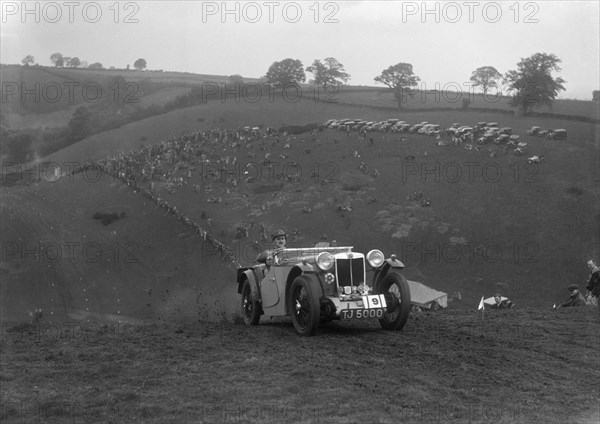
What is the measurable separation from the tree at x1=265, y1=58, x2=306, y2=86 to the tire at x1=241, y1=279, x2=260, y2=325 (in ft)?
283

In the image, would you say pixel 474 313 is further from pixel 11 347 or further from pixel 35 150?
pixel 35 150

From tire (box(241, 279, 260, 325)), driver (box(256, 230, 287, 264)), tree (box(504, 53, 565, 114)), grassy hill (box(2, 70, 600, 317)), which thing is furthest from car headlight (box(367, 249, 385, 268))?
tree (box(504, 53, 565, 114))

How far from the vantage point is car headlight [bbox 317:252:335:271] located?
43.8 feet

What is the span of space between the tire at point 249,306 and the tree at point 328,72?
294ft

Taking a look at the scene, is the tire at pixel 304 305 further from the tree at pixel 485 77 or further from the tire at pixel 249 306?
the tree at pixel 485 77

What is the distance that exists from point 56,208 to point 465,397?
4509 centimetres

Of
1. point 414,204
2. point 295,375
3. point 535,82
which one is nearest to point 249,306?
point 295,375

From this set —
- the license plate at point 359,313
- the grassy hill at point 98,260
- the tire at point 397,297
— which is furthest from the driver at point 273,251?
the grassy hill at point 98,260

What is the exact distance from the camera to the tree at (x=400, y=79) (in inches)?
3669

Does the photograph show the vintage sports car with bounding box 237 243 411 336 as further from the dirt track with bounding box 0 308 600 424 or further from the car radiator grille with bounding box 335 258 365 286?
the dirt track with bounding box 0 308 600 424

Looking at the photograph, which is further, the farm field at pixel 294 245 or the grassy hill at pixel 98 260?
the grassy hill at pixel 98 260

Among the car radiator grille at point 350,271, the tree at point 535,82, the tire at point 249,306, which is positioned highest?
the tree at point 535,82

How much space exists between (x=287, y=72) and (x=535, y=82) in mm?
34094

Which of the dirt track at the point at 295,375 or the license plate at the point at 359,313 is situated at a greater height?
the license plate at the point at 359,313
